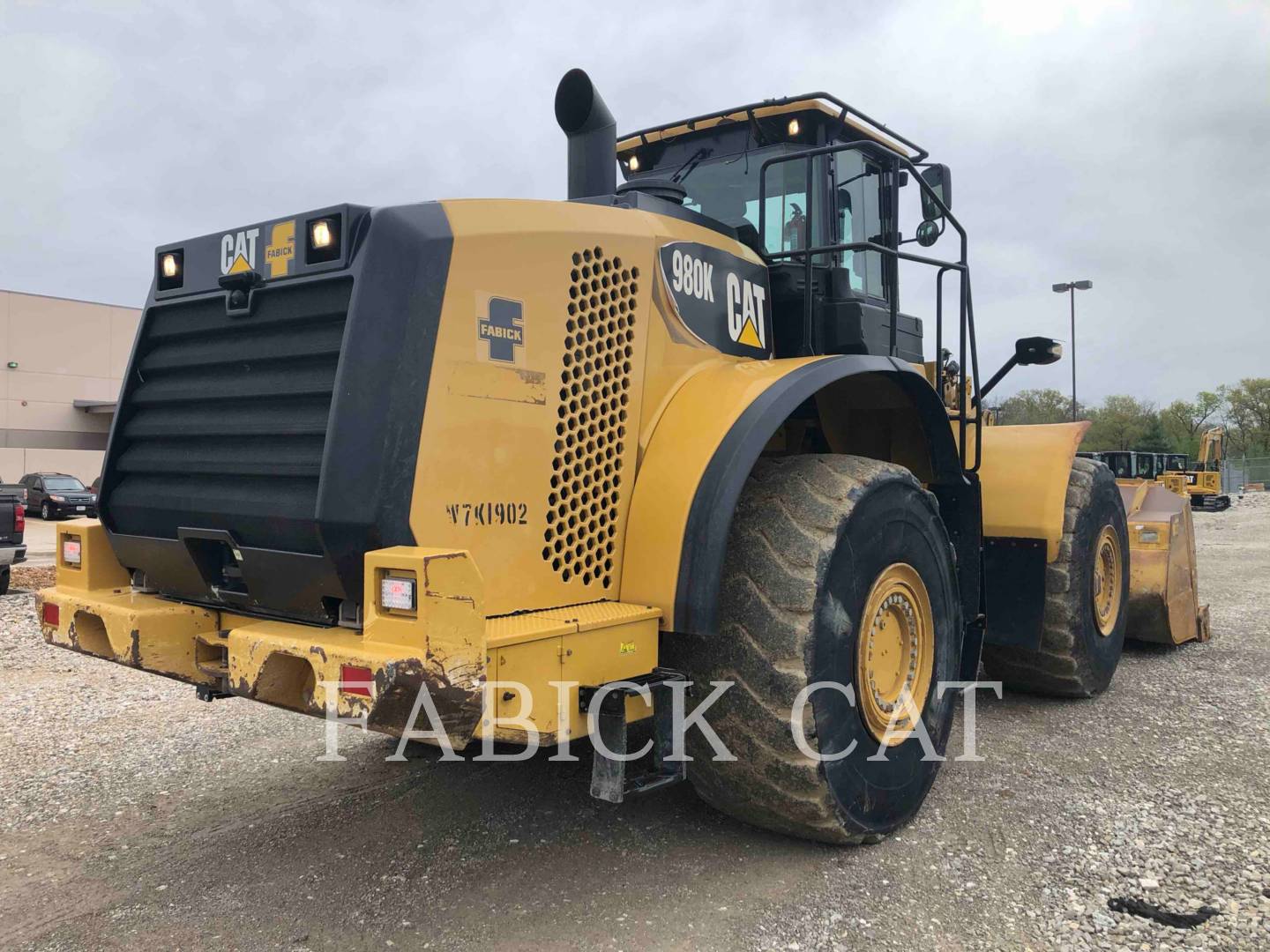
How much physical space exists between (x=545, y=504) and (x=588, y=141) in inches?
61.8

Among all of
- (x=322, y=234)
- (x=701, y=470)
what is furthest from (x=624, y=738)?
(x=322, y=234)

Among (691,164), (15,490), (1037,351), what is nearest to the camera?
(691,164)

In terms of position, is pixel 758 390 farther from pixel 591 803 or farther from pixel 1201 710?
pixel 1201 710

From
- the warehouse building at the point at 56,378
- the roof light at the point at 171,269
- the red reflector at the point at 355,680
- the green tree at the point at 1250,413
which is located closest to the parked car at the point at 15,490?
the warehouse building at the point at 56,378

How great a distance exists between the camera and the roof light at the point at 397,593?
266 cm

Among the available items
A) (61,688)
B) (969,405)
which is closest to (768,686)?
(969,405)

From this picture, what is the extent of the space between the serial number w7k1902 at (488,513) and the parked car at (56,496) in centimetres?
2750

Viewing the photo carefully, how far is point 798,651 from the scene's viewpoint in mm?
3361

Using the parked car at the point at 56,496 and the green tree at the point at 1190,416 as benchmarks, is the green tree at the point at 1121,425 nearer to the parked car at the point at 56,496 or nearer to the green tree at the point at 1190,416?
the green tree at the point at 1190,416

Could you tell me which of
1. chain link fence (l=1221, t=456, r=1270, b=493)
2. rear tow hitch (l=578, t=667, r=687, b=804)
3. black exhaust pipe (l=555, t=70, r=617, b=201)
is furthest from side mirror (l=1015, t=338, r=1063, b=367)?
chain link fence (l=1221, t=456, r=1270, b=493)

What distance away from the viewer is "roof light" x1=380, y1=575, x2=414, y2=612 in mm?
2660

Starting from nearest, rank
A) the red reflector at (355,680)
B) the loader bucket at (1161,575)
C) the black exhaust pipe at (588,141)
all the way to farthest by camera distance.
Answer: the red reflector at (355,680)
the black exhaust pipe at (588,141)
the loader bucket at (1161,575)

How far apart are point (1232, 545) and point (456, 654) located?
798 inches

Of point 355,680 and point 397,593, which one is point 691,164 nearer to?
point 397,593
